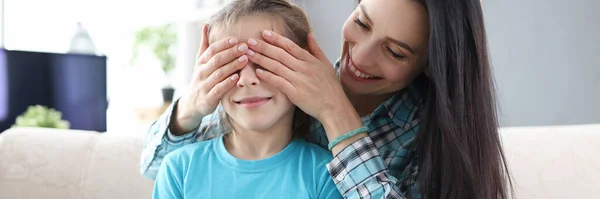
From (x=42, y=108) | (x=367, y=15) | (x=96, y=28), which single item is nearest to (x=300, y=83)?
(x=367, y=15)

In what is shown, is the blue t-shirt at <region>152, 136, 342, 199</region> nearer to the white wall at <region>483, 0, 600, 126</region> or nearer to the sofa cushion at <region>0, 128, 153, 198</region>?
the sofa cushion at <region>0, 128, 153, 198</region>

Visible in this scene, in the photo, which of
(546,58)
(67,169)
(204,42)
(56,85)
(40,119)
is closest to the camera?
(204,42)

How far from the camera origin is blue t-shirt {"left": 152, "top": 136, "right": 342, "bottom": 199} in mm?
1051

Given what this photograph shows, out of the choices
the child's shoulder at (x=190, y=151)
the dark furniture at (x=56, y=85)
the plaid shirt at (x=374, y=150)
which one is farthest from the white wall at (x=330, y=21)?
the child's shoulder at (x=190, y=151)

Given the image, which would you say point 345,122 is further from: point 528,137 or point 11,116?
point 11,116

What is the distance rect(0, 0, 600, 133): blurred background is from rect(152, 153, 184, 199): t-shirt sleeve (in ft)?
5.18

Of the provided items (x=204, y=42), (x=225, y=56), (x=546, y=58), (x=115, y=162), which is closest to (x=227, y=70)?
(x=225, y=56)

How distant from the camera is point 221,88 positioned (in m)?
1.00

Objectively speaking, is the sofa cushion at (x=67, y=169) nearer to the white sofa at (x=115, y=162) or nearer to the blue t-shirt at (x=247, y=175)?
the white sofa at (x=115, y=162)

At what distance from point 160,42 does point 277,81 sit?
270 centimetres

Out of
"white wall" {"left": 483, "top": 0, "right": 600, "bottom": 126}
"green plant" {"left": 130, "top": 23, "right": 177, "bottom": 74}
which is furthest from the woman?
"green plant" {"left": 130, "top": 23, "right": 177, "bottom": 74}

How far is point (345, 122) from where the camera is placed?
41.8 inches

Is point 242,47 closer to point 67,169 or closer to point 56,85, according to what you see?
point 67,169

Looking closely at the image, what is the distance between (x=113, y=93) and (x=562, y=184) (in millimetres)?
2741
